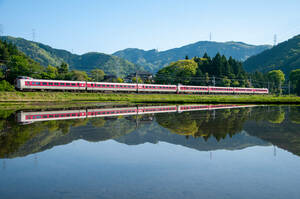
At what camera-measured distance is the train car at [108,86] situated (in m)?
53.8

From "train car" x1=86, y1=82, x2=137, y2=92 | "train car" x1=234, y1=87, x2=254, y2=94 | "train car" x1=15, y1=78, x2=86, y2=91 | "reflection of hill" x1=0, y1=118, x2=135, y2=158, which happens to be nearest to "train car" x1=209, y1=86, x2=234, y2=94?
"train car" x1=234, y1=87, x2=254, y2=94

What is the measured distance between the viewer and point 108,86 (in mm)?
55531

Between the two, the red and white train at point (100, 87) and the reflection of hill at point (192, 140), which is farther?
the red and white train at point (100, 87)

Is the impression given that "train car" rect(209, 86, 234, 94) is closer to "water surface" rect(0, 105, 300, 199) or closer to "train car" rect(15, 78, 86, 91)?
"train car" rect(15, 78, 86, 91)

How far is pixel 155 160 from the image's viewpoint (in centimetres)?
720

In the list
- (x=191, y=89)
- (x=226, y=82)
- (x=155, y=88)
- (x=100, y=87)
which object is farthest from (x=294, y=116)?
(x=226, y=82)

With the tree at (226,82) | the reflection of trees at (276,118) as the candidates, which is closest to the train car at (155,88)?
the tree at (226,82)

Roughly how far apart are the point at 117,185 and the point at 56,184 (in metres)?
1.34

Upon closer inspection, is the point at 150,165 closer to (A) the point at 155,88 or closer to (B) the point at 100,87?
(B) the point at 100,87

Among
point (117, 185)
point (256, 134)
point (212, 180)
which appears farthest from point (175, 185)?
point (256, 134)

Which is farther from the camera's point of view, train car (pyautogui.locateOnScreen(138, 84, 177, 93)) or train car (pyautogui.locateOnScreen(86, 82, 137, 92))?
train car (pyautogui.locateOnScreen(138, 84, 177, 93))

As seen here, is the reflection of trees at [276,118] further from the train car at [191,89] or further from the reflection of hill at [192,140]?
the train car at [191,89]

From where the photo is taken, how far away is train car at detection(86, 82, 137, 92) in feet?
177

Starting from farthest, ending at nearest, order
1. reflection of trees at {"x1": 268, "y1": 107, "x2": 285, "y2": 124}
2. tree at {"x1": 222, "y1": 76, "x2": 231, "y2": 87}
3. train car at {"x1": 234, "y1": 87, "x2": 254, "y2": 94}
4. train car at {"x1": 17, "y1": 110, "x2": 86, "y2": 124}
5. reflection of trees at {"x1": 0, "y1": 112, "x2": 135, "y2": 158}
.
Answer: tree at {"x1": 222, "y1": 76, "x2": 231, "y2": 87}
train car at {"x1": 234, "y1": 87, "x2": 254, "y2": 94}
train car at {"x1": 17, "y1": 110, "x2": 86, "y2": 124}
reflection of trees at {"x1": 268, "y1": 107, "x2": 285, "y2": 124}
reflection of trees at {"x1": 0, "y1": 112, "x2": 135, "y2": 158}
